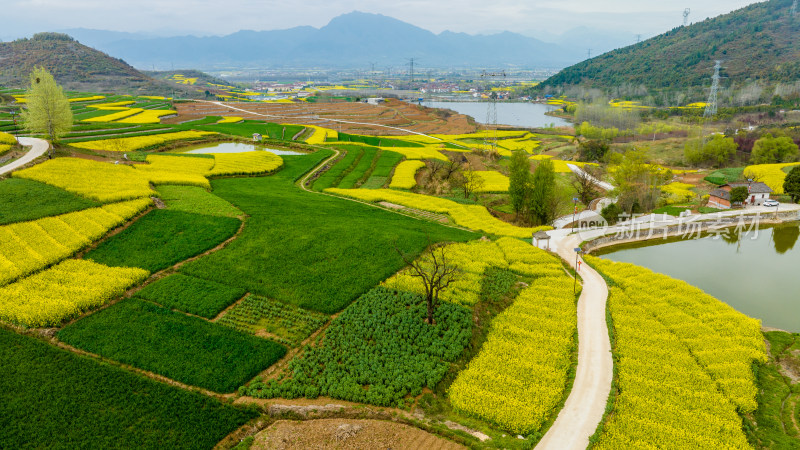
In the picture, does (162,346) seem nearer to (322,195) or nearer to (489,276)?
(489,276)

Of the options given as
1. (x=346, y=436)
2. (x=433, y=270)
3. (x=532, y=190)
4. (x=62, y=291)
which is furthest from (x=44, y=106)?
(x=532, y=190)

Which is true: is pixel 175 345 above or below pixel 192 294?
below

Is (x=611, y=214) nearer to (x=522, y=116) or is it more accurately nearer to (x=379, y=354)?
(x=379, y=354)

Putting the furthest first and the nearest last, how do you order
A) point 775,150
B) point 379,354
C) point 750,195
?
point 775,150, point 750,195, point 379,354

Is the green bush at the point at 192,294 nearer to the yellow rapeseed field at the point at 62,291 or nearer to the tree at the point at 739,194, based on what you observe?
the yellow rapeseed field at the point at 62,291

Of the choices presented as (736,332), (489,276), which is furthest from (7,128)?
(736,332)

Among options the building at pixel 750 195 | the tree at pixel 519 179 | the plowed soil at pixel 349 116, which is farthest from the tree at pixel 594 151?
the tree at pixel 519 179
